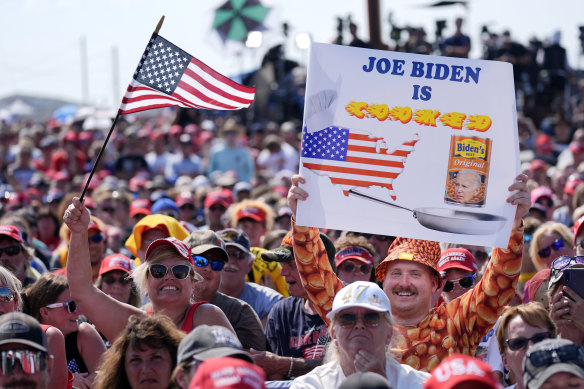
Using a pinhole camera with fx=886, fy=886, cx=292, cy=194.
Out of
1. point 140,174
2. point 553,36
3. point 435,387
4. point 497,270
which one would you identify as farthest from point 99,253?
point 553,36

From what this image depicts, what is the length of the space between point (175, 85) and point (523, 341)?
8.82ft

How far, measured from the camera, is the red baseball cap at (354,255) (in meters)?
6.45

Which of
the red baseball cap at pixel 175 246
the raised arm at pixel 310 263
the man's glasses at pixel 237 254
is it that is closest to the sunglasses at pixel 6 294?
the red baseball cap at pixel 175 246

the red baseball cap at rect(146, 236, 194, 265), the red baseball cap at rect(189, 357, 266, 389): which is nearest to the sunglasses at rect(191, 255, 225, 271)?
the red baseball cap at rect(146, 236, 194, 265)

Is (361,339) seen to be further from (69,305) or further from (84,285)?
(69,305)

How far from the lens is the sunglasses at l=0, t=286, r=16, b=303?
16.9ft

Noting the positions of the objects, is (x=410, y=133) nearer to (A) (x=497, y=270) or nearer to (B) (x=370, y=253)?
(A) (x=497, y=270)

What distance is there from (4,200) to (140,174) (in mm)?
2957

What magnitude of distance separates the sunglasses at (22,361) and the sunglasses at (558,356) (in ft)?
6.94

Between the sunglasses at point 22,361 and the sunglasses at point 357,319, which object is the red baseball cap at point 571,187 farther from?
the sunglasses at point 22,361

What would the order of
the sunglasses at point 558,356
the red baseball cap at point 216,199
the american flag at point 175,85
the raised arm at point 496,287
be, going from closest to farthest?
the sunglasses at point 558,356, the raised arm at point 496,287, the american flag at point 175,85, the red baseball cap at point 216,199

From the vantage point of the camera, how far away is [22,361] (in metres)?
3.86

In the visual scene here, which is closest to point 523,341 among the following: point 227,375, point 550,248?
point 227,375

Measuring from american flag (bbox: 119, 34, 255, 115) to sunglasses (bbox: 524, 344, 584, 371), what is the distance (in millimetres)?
2799
